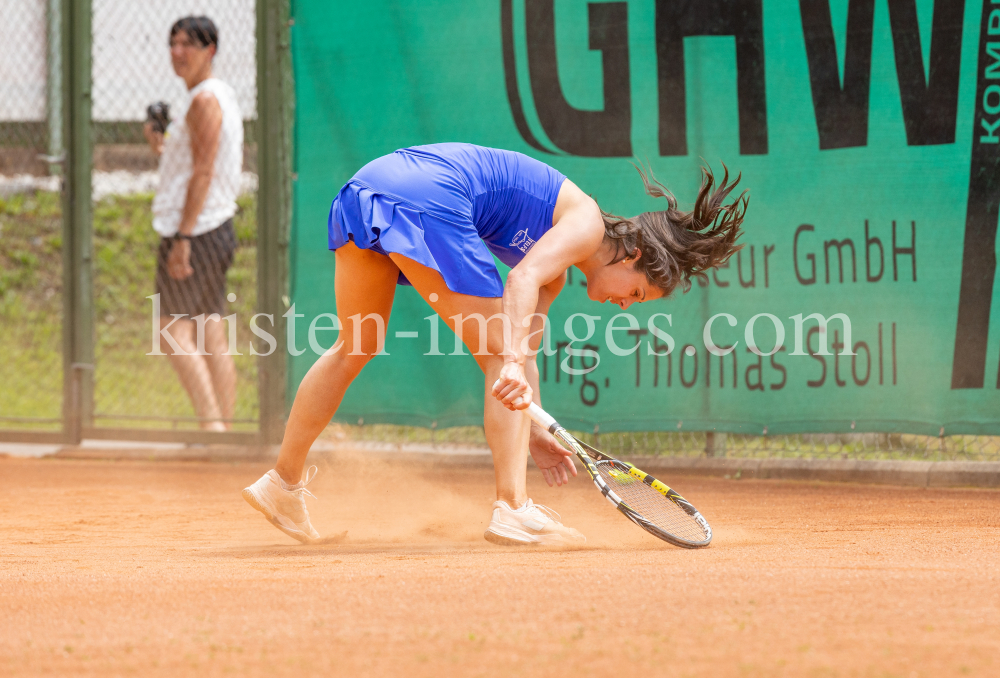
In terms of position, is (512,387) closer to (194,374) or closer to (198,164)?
(194,374)

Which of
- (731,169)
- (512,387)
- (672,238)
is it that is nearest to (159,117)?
(731,169)

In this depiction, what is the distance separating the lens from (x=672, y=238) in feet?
9.41

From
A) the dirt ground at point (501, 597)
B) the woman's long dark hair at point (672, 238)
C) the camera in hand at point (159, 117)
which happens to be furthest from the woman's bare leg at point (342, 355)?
the camera in hand at point (159, 117)

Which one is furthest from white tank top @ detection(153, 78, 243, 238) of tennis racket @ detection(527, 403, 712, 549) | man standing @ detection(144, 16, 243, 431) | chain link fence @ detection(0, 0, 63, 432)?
tennis racket @ detection(527, 403, 712, 549)

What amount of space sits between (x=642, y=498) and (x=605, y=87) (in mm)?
2200

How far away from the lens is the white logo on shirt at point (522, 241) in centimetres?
289

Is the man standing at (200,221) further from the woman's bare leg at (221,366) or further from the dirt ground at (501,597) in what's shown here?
the dirt ground at (501,597)

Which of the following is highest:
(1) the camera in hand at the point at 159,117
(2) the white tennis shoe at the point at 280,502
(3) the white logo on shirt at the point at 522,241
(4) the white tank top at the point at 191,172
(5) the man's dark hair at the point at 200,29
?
(5) the man's dark hair at the point at 200,29

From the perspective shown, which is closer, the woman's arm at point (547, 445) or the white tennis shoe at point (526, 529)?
the white tennis shoe at point (526, 529)

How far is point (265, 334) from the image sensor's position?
496 cm

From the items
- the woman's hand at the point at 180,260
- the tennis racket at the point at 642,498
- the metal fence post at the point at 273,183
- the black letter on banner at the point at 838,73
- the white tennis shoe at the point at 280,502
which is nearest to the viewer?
the tennis racket at the point at 642,498

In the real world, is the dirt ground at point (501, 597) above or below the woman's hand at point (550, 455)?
below

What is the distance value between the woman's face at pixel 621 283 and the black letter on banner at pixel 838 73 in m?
1.75

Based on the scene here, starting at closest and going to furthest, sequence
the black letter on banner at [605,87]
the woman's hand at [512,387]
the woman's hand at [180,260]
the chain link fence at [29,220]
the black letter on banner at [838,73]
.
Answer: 1. the woman's hand at [512,387]
2. the black letter on banner at [838,73]
3. the black letter on banner at [605,87]
4. the woman's hand at [180,260]
5. the chain link fence at [29,220]
